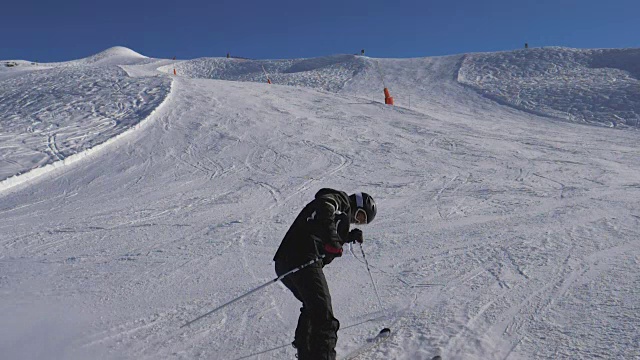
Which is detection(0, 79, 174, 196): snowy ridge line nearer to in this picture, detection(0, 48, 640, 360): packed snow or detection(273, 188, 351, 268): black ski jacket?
detection(0, 48, 640, 360): packed snow

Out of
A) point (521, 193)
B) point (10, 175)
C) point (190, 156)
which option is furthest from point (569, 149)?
point (10, 175)

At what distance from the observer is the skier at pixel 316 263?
3484mm

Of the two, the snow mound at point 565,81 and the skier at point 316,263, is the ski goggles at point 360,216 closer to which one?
the skier at point 316,263

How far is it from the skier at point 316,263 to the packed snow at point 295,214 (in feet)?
1.97

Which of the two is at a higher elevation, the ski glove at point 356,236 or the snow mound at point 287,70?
the snow mound at point 287,70

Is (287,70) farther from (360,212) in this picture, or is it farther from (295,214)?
(360,212)

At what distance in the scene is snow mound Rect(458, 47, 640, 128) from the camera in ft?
59.4

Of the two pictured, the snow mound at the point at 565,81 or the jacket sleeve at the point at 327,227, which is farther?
the snow mound at the point at 565,81

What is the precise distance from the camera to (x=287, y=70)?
36.6 metres

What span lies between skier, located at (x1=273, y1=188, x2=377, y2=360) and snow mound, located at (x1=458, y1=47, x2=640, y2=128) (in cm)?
1595

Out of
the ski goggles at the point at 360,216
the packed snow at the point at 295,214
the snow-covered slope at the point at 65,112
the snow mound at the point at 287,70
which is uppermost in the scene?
the snow mound at the point at 287,70

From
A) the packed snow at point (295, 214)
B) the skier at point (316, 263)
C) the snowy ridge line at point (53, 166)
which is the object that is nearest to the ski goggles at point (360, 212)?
the skier at point (316, 263)

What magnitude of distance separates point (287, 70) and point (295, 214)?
29725mm

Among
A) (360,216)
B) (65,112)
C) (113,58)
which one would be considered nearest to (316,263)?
(360,216)
